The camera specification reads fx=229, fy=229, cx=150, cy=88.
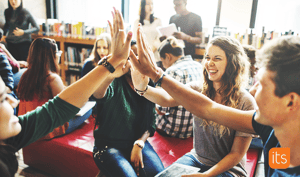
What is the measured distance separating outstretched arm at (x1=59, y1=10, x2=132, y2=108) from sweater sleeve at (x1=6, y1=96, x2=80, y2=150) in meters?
0.03

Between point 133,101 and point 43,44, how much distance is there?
3.51ft

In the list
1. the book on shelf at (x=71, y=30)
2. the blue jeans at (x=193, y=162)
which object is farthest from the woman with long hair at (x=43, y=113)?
the book on shelf at (x=71, y=30)

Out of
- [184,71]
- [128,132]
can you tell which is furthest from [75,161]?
[184,71]

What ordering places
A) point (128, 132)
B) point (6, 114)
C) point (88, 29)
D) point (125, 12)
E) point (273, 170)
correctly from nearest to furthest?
point (6, 114) < point (273, 170) < point (128, 132) < point (88, 29) < point (125, 12)

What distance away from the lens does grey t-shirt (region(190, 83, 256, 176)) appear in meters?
1.37

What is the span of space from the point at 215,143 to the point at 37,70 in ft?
5.35

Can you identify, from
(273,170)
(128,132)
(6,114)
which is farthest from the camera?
(128,132)

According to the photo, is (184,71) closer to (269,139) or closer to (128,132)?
(128,132)

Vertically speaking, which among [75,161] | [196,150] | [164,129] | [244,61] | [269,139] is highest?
[244,61]

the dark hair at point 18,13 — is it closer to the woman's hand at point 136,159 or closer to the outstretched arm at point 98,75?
the woman's hand at point 136,159

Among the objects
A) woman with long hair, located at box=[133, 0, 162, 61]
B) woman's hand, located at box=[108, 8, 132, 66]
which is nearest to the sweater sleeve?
woman's hand, located at box=[108, 8, 132, 66]

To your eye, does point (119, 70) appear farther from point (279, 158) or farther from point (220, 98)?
point (279, 158)

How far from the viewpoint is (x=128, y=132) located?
1.65m

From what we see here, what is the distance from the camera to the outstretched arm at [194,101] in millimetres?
1073
